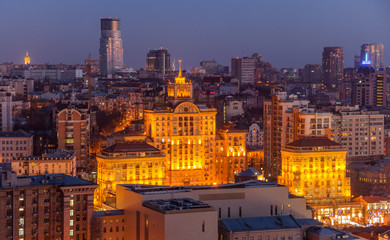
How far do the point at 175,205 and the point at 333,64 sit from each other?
147 meters

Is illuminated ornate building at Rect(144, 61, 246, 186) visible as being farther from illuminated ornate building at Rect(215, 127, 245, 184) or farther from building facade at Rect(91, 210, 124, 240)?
building facade at Rect(91, 210, 124, 240)

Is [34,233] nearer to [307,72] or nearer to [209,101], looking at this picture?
[209,101]

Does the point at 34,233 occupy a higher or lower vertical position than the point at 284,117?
lower

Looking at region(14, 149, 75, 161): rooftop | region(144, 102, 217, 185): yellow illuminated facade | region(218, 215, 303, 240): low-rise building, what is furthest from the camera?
region(144, 102, 217, 185): yellow illuminated facade

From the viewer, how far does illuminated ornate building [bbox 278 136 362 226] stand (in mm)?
62562

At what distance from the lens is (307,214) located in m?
49.0

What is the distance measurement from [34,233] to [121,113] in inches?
2310

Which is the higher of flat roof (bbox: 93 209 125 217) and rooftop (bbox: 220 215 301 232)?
flat roof (bbox: 93 209 125 217)

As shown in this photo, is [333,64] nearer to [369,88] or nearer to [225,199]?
[369,88]

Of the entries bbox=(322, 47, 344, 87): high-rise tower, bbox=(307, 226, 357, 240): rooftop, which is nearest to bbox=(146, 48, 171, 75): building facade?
bbox=(322, 47, 344, 87): high-rise tower

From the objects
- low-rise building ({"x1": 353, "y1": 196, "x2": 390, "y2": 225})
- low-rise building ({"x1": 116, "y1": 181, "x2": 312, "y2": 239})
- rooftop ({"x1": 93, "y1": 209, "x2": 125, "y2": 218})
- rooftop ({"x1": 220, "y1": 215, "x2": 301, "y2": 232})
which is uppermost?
low-rise building ({"x1": 116, "y1": 181, "x2": 312, "y2": 239})

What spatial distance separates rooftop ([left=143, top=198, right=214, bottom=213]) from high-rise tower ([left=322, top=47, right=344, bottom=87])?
142 m

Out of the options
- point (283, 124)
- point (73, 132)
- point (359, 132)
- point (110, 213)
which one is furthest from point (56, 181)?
point (359, 132)

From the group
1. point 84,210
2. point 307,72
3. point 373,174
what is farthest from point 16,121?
point 307,72
